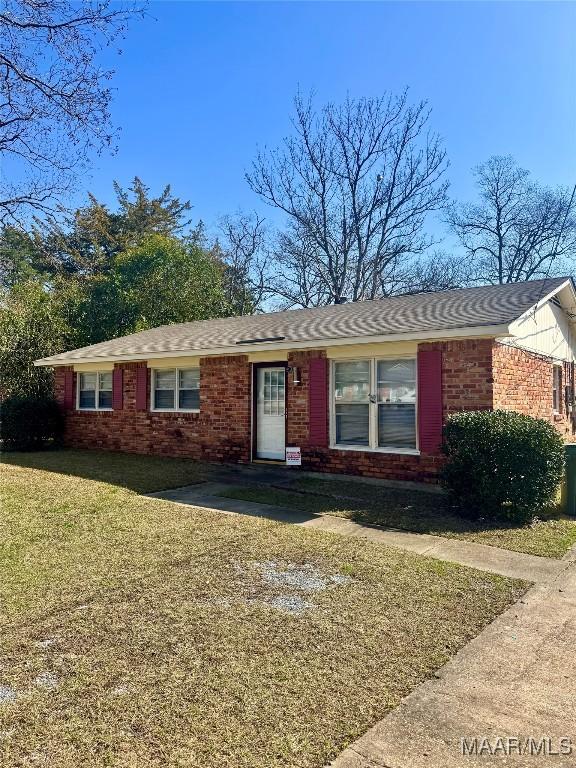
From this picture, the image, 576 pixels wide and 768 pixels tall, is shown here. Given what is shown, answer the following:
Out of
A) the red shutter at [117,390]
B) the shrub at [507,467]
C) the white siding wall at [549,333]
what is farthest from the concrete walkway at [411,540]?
the red shutter at [117,390]

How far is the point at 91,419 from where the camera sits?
15.0m

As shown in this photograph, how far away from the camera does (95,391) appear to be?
596 inches

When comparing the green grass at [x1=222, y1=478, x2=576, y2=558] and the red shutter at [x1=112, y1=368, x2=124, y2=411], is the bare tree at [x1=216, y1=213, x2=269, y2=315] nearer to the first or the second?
the red shutter at [x1=112, y1=368, x2=124, y2=411]

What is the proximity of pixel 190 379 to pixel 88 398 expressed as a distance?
4190 mm

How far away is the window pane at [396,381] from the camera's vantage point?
→ 9.45 meters

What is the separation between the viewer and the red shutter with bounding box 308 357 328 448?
10305mm

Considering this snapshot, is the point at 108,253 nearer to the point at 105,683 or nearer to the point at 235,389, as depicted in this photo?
the point at 235,389

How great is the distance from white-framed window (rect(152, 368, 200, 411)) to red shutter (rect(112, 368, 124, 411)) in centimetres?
114

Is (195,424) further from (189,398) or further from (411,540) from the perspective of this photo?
(411,540)

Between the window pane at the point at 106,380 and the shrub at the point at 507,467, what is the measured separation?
10344 millimetres

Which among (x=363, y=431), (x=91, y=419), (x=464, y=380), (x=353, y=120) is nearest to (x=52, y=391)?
(x=91, y=419)

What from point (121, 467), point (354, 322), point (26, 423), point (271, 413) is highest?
point (354, 322)

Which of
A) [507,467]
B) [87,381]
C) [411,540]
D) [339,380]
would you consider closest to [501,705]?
[411,540]

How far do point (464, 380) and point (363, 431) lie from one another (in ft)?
7.12
